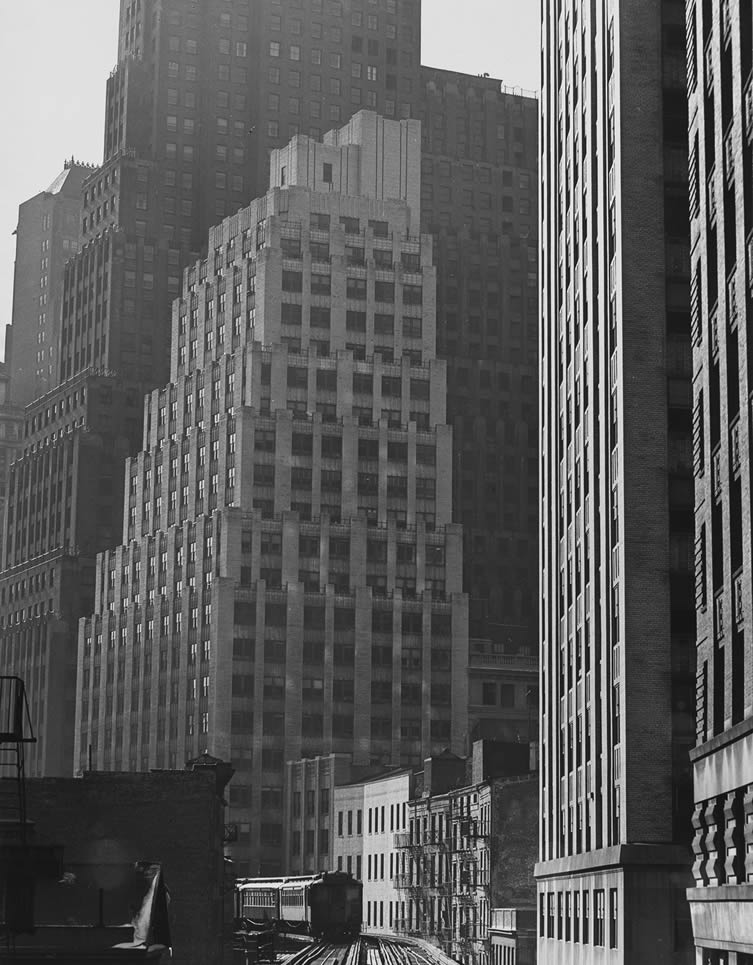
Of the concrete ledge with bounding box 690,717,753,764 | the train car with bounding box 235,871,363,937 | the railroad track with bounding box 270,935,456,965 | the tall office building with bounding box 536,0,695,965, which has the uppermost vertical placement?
the tall office building with bounding box 536,0,695,965

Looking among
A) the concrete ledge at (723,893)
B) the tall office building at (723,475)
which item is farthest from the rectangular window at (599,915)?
the concrete ledge at (723,893)

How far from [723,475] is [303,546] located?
134880 millimetres

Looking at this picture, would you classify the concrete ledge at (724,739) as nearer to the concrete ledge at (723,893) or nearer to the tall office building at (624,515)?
the concrete ledge at (723,893)

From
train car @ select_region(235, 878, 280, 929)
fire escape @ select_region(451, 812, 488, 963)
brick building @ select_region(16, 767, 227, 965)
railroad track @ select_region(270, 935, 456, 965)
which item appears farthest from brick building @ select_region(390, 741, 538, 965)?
brick building @ select_region(16, 767, 227, 965)

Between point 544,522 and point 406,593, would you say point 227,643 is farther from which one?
point 544,522

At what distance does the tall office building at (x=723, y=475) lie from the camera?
163 feet

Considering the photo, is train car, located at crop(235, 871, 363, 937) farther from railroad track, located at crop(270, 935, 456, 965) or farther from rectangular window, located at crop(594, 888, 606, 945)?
rectangular window, located at crop(594, 888, 606, 945)

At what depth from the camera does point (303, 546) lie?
18588cm

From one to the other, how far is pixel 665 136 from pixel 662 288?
286 inches

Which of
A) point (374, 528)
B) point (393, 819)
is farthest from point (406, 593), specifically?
point (393, 819)

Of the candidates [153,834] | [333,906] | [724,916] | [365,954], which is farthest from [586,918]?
[333,906]

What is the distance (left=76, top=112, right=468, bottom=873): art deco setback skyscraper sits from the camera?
178875 mm

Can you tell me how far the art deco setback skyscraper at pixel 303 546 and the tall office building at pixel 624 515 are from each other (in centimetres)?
8523

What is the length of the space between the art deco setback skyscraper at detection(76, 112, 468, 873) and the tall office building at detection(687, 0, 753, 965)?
124 metres
